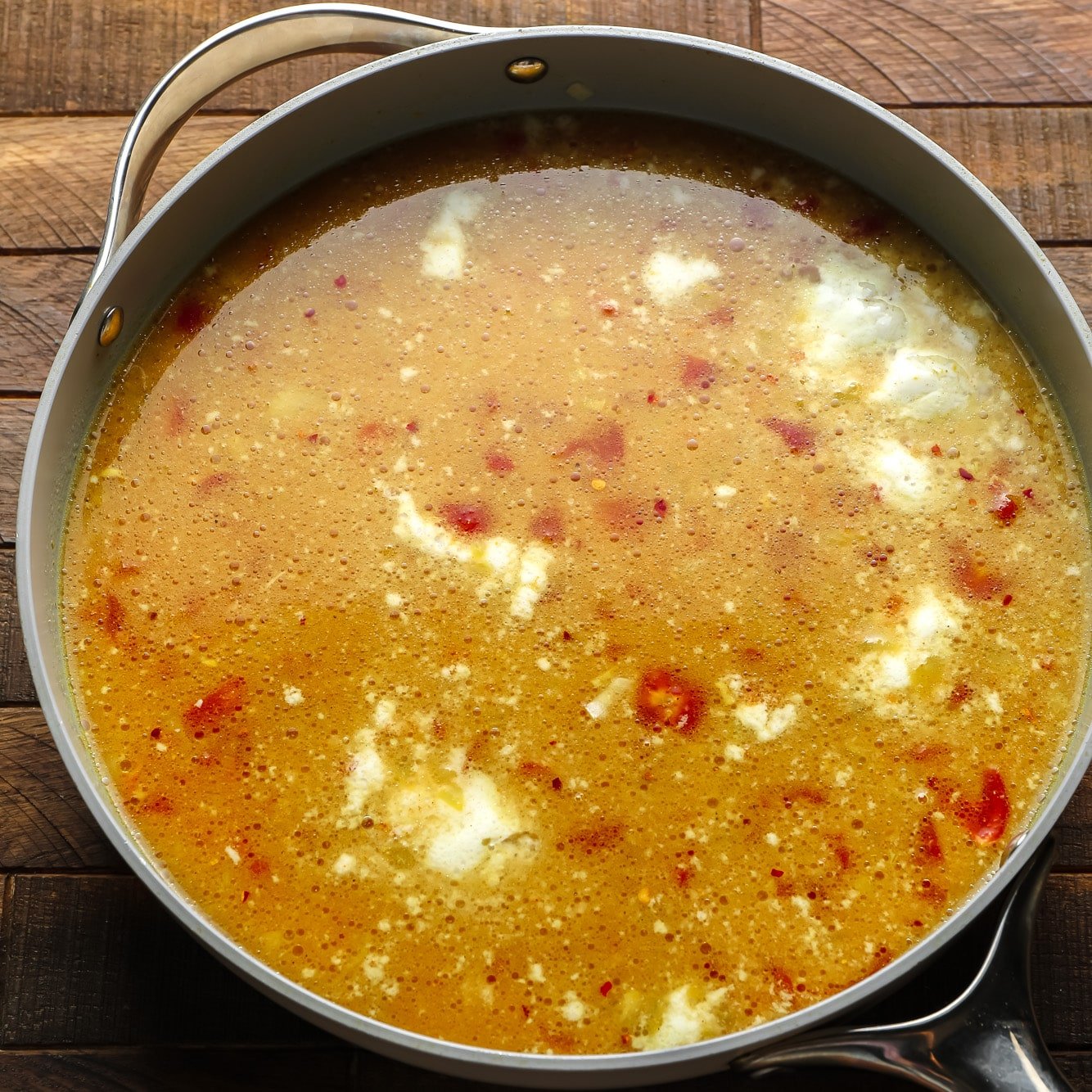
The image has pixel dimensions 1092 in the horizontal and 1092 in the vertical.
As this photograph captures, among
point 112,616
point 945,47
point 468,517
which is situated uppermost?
point 945,47

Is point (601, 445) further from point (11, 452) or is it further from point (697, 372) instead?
point (11, 452)

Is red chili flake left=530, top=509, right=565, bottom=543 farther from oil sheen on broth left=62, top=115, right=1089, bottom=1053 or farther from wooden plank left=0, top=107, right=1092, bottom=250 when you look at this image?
wooden plank left=0, top=107, right=1092, bottom=250

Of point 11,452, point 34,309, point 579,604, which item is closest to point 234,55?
point 34,309

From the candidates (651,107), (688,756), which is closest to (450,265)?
(651,107)

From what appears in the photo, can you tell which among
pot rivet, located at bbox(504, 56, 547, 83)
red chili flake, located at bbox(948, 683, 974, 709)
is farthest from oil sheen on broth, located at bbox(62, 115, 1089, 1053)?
pot rivet, located at bbox(504, 56, 547, 83)

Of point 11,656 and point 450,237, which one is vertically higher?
point 450,237

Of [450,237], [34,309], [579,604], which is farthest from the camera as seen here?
[34,309]

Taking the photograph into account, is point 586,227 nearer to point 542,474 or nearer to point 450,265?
point 450,265
